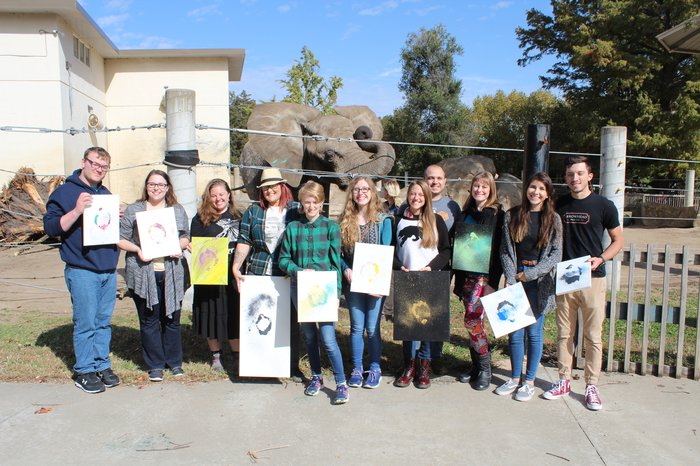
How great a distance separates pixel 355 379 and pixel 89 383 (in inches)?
75.6

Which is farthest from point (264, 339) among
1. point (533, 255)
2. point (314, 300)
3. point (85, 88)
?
point (85, 88)

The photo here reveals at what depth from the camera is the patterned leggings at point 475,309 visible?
4.26 meters

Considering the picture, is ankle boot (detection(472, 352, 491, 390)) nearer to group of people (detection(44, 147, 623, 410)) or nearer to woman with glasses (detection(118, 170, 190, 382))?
group of people (detection(44, 147, 623, 410))

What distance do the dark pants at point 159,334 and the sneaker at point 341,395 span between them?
137 centimetres

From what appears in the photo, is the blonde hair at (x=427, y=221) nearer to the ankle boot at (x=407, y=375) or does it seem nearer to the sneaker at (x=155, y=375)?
the ankle boot at (x=407, y=375)

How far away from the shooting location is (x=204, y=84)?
19531mm

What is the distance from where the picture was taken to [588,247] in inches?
158

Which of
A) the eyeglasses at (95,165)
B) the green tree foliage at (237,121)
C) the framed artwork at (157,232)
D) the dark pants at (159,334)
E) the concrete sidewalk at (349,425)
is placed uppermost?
the green tree foliage at (237,121)

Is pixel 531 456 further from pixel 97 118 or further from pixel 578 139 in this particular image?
pixel 578 139

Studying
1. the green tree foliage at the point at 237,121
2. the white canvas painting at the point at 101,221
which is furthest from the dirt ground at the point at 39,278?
the green tree foliage at the point at 237,121

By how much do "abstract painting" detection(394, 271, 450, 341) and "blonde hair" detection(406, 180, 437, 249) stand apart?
0.24 metres

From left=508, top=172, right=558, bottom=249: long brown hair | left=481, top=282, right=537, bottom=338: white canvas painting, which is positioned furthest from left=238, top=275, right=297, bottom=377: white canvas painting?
left=508, top=172, right=558, bottom=249: long brown hair

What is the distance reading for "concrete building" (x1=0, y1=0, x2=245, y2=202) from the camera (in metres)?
15.3

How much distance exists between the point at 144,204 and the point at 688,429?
3.99m
